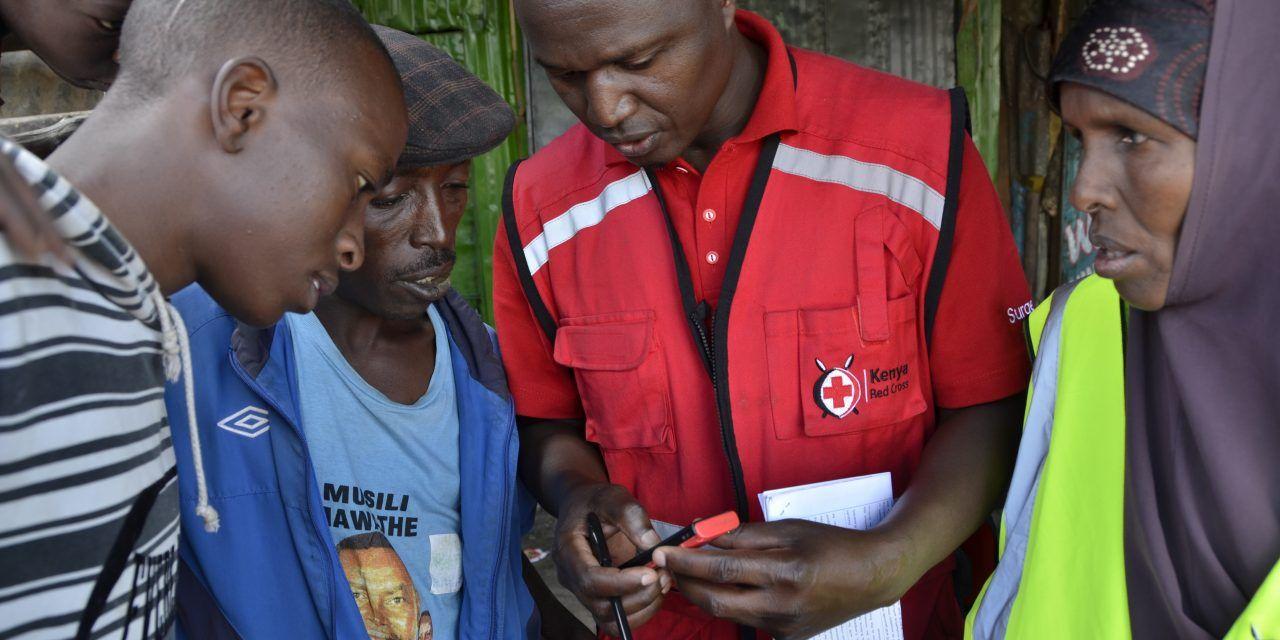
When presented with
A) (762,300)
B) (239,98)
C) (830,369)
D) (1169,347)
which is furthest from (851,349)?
(239,98)

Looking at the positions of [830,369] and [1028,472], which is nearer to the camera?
[1028,472]

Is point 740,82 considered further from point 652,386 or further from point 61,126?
point 61,126

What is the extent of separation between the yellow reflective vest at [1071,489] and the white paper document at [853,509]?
19 centimetres

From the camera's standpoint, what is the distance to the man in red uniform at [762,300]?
1.74 metres

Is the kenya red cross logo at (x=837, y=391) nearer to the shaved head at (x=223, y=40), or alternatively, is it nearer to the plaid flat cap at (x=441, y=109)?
the plaid flat cap at (x=441, y=109)

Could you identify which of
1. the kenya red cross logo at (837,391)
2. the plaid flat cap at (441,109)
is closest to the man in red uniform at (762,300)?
the kenya red cross logo at (837,391)

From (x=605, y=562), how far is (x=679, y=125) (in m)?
0.80

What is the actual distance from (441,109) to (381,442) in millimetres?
686

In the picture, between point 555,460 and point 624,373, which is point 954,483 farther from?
point 555,460

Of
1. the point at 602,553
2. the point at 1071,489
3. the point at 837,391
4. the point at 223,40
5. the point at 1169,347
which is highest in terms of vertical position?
the point at 223,40

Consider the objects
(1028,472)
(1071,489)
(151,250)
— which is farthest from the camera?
(1028,472)

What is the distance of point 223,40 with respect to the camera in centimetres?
127

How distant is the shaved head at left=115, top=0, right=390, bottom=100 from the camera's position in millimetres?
1240

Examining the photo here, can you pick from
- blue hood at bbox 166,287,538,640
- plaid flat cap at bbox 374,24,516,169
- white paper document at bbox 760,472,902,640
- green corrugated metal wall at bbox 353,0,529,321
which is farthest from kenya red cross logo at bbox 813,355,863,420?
green corrugated metal wall at bbox 353,0,529,321
